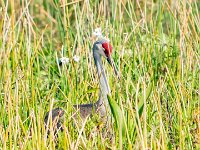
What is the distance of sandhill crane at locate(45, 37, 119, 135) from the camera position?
5559 mm

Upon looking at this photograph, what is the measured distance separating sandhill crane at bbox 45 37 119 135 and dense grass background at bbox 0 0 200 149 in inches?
3.3

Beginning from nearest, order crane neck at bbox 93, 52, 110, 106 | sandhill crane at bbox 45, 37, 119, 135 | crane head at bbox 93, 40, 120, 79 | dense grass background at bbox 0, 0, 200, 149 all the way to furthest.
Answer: dense grass background at bbox 0, 0, 200, 149
sandhill crane at bbox 45, 37, 119, 135
crane neck at bbox 93, 52, 110, 106
crane head at bbox 93, 40, 120, 79

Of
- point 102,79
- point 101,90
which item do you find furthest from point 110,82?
point 101,90

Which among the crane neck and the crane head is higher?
the crane head

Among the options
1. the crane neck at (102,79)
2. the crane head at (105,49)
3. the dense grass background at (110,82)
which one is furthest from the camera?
the crane head at (105,49)

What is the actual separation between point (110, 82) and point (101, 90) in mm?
392

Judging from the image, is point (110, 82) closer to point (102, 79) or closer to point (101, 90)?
point (102, 79)

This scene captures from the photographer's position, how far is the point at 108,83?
5.87 metres

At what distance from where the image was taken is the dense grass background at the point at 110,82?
473 cm

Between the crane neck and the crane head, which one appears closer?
the crane neck

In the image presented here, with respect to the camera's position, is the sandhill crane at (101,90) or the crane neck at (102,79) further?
the crane neck at (102,79)

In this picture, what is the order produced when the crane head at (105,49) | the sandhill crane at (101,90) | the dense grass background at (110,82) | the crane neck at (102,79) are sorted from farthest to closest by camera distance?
the crane head at (105,49)
the crane neck at (102,79)
the sandhill crane at (101,90)
the dense grass background at (110,82)

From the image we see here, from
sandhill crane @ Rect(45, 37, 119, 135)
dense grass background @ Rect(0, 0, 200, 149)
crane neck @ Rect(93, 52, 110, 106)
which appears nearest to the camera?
dense grass background @ Rect(0, 0, 200, 149)

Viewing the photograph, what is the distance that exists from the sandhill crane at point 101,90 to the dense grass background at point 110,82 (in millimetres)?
83
